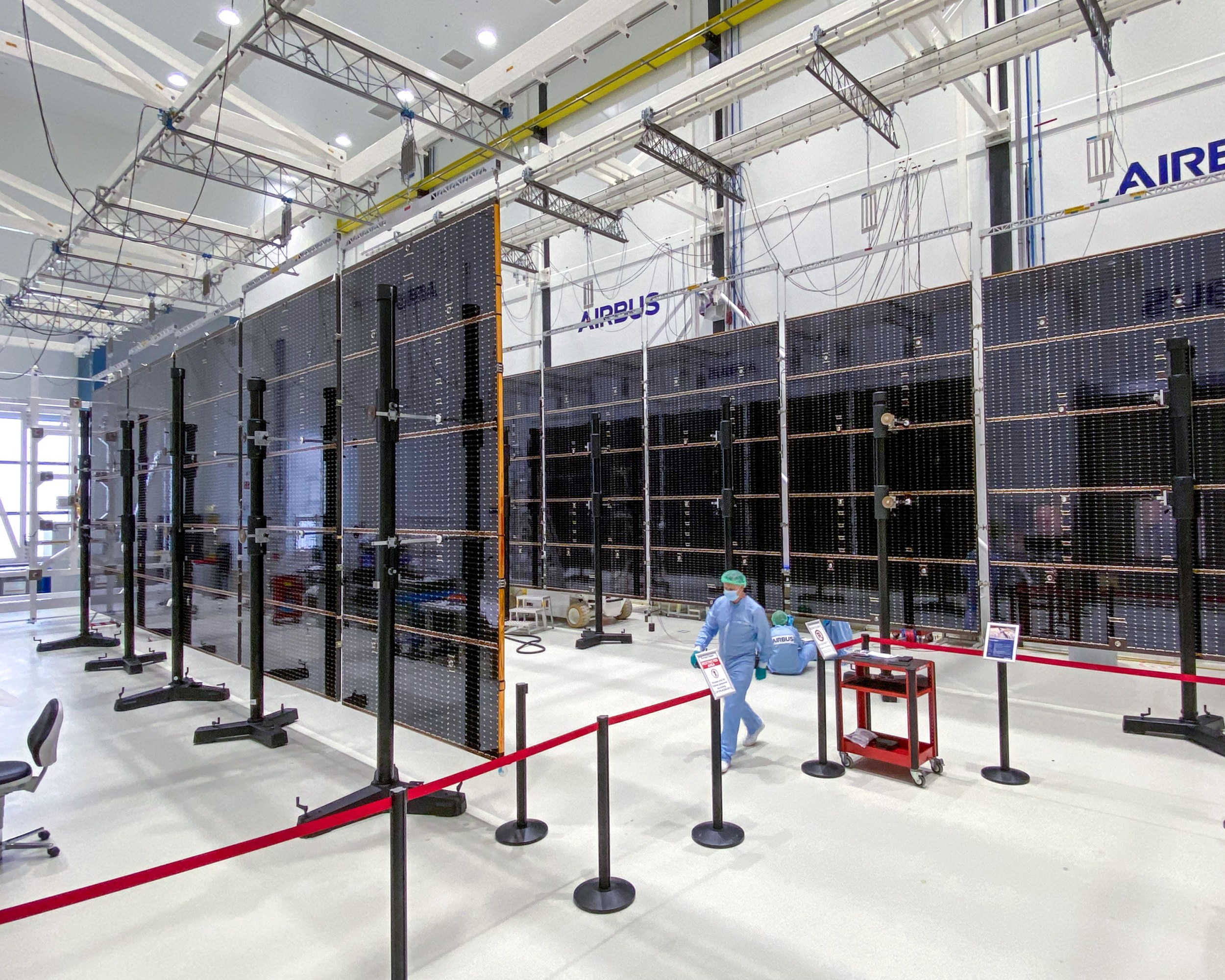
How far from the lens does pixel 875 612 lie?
7168mm

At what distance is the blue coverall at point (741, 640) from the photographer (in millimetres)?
5039

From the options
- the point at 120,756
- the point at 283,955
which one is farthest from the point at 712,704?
the point at 120,756

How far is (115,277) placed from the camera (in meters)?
11.6

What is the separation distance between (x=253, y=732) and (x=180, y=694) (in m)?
1.72

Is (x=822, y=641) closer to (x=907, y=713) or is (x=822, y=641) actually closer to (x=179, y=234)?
(x=907, y=713)

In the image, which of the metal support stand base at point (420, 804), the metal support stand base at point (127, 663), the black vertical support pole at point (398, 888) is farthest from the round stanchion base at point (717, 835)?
the metal support stand base at point (127, 663)

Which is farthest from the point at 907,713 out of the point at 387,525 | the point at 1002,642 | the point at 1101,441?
the point at 387,525

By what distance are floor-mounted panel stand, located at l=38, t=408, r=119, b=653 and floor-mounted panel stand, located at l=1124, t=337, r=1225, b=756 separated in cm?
1135

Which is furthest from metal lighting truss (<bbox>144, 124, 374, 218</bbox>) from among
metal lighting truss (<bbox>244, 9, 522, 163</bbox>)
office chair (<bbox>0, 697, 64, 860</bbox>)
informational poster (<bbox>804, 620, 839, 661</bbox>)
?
informational poster (<bbox>804, 620, 839, 661</bbox>)

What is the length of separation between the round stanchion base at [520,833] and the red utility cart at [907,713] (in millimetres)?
2090

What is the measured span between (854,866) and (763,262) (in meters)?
8.75

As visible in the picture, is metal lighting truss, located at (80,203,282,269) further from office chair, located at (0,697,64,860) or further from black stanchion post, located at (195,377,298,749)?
office chair, located at (0,697,64,860)

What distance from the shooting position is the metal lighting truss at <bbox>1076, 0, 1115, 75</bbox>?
522 cm

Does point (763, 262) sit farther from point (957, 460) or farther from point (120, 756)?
point (120, 756)
